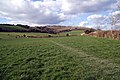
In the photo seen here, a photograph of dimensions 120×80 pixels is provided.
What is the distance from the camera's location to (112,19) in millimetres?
50375

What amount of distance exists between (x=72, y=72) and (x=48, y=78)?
1771mm

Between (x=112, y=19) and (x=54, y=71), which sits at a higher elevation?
(x=112, y=19)

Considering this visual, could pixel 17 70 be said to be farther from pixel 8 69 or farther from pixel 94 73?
pixel 94 73

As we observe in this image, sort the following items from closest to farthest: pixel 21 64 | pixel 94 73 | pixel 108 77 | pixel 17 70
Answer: pixel 108 77
pixel 94 73
pixel 17 70
pixel 21 64

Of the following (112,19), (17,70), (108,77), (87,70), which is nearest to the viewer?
(108,77)

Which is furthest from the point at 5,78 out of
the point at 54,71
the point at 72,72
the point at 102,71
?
the point at 102,71

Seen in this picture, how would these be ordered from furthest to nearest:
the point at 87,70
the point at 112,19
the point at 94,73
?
the point at 112,19 < the point at 87,70 < the point at 94,73

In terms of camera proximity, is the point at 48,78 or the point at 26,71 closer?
the point at 48,78

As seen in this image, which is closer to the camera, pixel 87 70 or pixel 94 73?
pixel 94 73

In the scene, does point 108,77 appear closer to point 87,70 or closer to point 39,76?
point 87,70

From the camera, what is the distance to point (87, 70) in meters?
11.6

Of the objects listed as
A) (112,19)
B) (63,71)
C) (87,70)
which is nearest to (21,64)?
(63,71)

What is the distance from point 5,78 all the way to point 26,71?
5.08 feet

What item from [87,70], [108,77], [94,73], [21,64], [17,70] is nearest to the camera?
[108,77]
